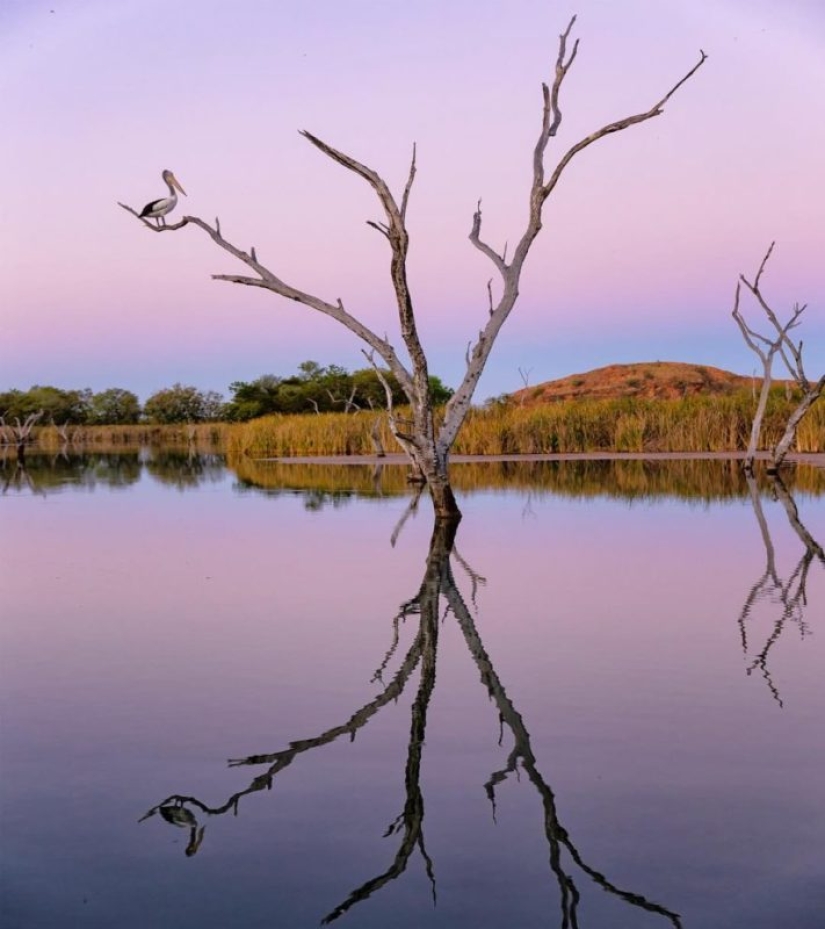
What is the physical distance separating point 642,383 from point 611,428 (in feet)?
146

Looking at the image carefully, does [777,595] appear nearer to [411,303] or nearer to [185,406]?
[411,303]

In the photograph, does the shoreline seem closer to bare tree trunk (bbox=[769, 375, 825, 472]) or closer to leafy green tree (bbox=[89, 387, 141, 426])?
bare tree trunk (bbox=[769, 375, 825, 472])

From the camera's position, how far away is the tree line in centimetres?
7100

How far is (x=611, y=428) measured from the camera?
3366cm

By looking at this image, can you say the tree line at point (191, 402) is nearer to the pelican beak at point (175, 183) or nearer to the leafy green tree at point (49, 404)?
the leafy green tree at point (49, 404)

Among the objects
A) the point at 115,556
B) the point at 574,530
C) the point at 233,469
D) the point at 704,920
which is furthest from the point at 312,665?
the point at 233,469

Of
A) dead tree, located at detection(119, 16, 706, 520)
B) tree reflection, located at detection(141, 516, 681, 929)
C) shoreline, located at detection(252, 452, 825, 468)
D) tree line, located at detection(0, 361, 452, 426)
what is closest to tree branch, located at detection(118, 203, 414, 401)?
dead tree, located at detection(119, 16, 706, 520)

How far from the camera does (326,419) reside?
37625 mm

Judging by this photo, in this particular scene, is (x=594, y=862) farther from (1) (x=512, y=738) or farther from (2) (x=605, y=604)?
(2) (x=605, y=604)

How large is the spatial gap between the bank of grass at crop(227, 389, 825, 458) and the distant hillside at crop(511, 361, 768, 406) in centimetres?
3848

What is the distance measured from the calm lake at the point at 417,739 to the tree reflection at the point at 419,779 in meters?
0.01

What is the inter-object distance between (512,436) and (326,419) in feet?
21.9

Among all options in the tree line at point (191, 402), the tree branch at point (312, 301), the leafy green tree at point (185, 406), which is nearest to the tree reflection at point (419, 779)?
the tree branch at point (312, 301)

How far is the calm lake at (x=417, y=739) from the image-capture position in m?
3.55
